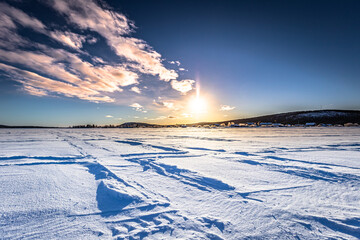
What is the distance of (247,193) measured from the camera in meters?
2.65

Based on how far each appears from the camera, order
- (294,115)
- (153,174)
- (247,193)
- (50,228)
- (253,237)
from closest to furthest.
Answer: (253,237)
(50,228)
(247,193)
(153,174)
(294,115)

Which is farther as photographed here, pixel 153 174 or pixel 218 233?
pixel 153 174

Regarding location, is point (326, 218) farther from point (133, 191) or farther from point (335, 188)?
point (133, 191)

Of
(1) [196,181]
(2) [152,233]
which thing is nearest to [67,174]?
(1) [196,181]

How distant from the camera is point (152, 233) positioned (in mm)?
1687

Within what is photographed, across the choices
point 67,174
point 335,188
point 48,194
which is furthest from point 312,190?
point 67,174

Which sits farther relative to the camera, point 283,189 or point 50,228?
point 283,189

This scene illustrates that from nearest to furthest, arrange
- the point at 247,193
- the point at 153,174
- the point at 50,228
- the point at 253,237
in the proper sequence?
the point at 253,237 < the point at 50,228 < the point at 247,193 < the point at 153,174

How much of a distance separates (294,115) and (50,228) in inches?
6915

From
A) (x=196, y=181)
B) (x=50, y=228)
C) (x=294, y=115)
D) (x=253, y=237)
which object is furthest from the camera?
(x=294, y=115)

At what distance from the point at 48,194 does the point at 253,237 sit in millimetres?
2801

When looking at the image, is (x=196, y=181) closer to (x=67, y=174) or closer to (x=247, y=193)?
(x=247, y=193)

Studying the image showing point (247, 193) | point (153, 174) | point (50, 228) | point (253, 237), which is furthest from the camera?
point (153, 174)

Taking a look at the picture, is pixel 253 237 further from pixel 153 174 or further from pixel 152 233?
pixel 153 174
